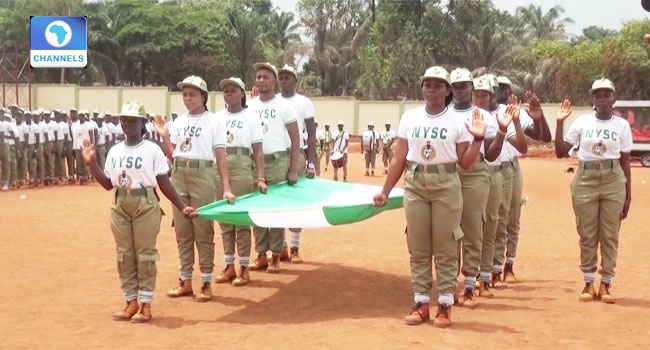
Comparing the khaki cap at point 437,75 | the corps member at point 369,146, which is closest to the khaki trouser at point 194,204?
the khaki cap at point 437,75

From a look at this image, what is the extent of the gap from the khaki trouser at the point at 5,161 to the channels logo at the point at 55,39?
16.0 m

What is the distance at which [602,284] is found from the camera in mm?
8805

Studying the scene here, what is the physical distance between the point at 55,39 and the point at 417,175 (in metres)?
32.1

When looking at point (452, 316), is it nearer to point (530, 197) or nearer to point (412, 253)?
point (412, 253)

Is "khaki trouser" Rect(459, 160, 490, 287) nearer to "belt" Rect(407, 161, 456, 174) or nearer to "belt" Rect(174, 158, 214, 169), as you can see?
"belt" Rect(407, 161, 456, 174)

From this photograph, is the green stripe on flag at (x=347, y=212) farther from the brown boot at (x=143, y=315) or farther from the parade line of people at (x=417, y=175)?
the brown boot at (x=143, y=315)

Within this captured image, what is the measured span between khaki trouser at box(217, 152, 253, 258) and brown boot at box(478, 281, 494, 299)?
2.69m

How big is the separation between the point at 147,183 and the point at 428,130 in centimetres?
261

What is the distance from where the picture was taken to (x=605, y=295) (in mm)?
8695

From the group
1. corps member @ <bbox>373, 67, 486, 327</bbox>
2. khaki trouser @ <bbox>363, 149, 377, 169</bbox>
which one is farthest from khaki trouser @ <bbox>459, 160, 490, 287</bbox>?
khaki trouser @ <bbox>363, 149, 377, 169</bbox>

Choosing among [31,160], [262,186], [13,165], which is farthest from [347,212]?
[31,160]

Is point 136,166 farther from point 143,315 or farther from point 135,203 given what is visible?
point 143,315

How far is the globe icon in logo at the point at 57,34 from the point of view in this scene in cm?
3619

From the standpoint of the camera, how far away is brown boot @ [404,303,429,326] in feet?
24.5
